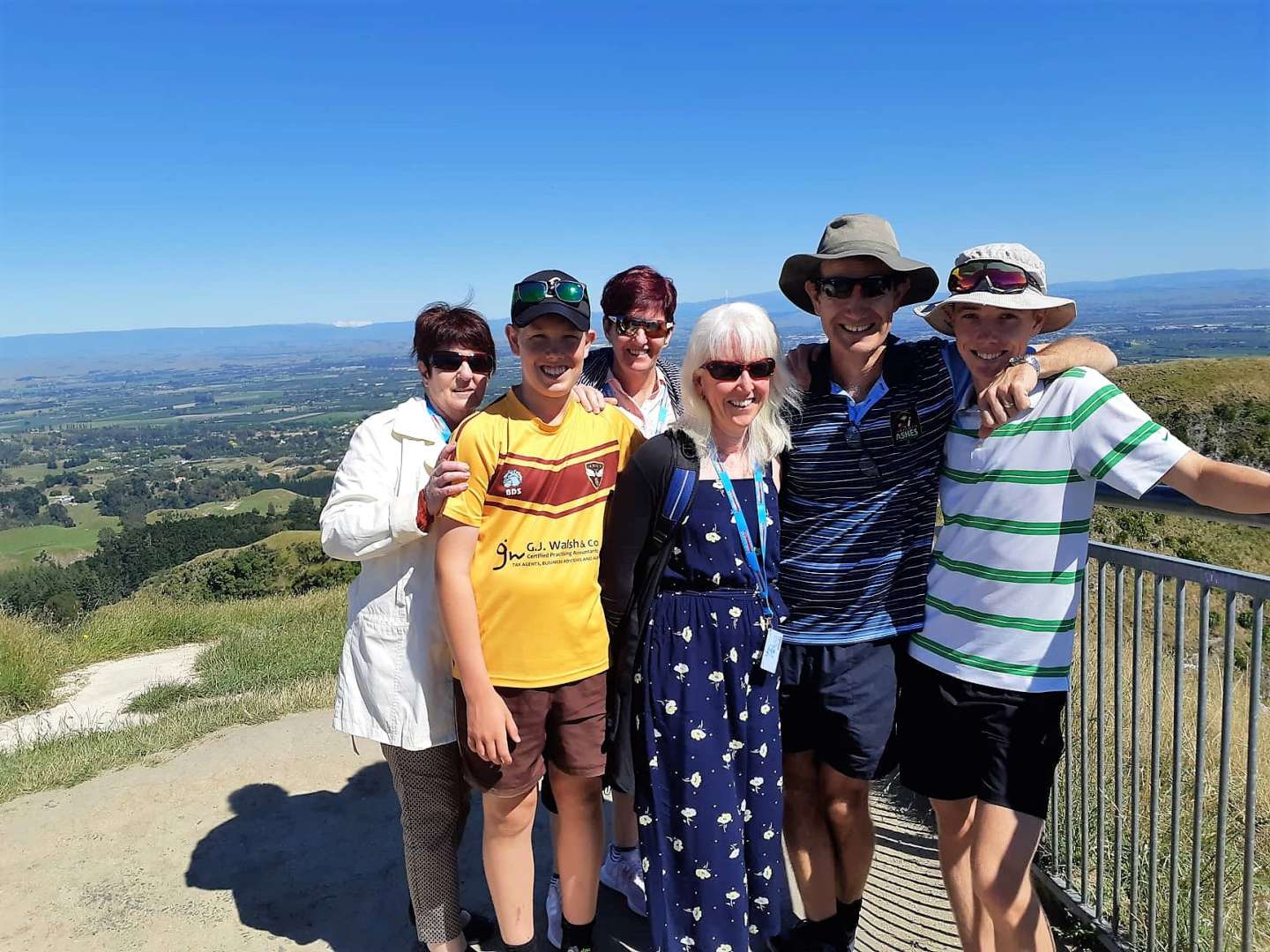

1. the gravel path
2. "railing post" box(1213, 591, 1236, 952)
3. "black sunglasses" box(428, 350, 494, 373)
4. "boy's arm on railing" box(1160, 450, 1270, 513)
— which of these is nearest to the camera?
"boy's arm on railing" box(1160, 450, 1270, 513)

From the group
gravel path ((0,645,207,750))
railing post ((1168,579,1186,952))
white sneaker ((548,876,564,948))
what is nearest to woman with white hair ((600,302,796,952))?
white sneaker ((548,876,564,948))

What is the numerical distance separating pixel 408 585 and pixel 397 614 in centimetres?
10

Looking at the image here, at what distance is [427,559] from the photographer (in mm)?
2896

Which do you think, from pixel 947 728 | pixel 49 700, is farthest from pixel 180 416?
pixel 947 728

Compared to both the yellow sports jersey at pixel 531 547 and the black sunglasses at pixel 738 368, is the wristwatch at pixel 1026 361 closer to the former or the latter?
the black sunglasses at pixel 738 368

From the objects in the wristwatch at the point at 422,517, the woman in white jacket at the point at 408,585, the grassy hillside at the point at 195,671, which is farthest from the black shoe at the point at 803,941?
the grassy hillside at the point at 195,671

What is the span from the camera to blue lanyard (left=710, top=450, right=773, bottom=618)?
2596 mm

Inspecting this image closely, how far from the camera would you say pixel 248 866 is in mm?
4004

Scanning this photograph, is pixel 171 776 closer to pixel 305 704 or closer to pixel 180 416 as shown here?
pixel 305 704

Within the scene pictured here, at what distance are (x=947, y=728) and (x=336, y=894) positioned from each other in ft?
9.19

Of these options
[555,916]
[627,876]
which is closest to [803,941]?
[627,876]

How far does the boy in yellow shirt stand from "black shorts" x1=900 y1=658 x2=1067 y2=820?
102 centimetres

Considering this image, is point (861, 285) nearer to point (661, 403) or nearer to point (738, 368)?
point (738, 368)

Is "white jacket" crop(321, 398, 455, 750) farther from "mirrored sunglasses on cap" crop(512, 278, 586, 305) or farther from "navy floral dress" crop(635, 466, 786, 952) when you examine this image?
"navy floral dress" crop(635, 466, 786, 952)
